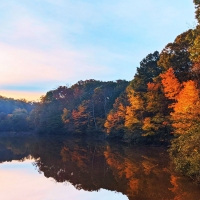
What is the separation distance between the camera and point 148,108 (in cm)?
2745

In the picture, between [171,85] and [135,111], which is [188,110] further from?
[135,111]

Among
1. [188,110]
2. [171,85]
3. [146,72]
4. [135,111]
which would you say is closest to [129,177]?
[188,110]

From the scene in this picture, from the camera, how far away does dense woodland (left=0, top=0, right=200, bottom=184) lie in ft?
48.8

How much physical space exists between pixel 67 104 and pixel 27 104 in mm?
47954

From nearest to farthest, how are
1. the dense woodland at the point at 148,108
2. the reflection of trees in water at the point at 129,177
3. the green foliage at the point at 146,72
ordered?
1. the reflection of trees in water at the point at 129,177
2. the dense woodland at the point at 148,108
3. the green foliage at the point at 146,72

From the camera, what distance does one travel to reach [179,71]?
1032 inches

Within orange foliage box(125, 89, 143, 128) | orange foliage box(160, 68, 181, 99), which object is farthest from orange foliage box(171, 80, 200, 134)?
orange foliage box(125, 89, 143, 128)

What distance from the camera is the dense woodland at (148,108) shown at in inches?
585

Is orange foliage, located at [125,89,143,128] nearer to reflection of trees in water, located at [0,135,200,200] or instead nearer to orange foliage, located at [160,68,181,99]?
orange foliage, located at [160,68,181,99]

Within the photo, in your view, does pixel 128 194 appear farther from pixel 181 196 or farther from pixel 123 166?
pixel 123 166

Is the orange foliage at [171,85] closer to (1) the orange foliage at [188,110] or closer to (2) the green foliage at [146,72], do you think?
(1) the orange foliage at [188,110]

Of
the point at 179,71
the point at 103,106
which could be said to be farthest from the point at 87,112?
the point at 179,71

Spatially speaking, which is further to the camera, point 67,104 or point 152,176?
point 67,104

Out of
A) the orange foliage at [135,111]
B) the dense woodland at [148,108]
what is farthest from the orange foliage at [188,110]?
the orange foliage at [135,111]
